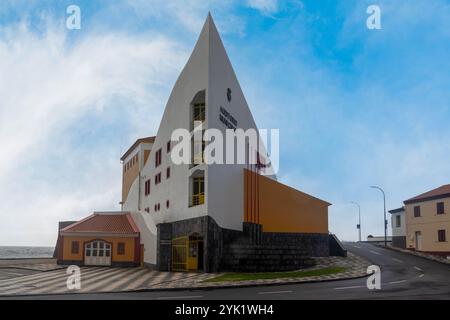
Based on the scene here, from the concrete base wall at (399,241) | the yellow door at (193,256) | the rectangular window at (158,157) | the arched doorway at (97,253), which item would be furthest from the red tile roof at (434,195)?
the arched doorway at (97,253)

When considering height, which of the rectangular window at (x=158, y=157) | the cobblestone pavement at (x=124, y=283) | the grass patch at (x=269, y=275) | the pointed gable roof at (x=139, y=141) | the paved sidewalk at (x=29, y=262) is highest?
the pointed gable roof at (x=139, y=141)

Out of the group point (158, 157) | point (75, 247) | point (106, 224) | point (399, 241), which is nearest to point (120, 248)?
point (106, 224)

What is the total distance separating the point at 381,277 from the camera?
28.0m

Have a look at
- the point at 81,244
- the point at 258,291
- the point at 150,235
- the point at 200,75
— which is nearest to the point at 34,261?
the point at 81,244

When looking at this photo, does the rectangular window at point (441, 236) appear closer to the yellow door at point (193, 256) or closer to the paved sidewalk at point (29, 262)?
the yellow door at point (193, 256)

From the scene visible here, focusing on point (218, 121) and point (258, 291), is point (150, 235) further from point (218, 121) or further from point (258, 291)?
point (258, 291)

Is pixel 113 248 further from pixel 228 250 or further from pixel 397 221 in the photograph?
pixel 397 221

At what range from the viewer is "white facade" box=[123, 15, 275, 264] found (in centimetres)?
3291

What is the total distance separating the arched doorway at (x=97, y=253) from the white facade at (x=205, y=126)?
352 centimetres

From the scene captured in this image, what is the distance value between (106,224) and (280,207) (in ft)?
51.4

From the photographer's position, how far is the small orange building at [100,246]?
1634 inches

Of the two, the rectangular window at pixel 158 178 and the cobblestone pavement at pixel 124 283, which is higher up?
the rectangular window at pixel 158 178

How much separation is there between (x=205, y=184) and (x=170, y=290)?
10.0m

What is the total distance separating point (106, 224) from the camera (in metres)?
43.8
